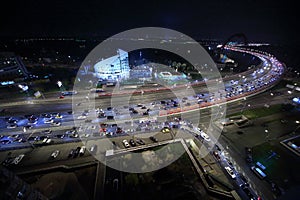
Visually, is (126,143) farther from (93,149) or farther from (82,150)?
(82,150)

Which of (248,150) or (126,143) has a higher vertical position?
(126,143)

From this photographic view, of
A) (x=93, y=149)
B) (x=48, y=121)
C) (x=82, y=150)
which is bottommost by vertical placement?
(x=48, y=121)

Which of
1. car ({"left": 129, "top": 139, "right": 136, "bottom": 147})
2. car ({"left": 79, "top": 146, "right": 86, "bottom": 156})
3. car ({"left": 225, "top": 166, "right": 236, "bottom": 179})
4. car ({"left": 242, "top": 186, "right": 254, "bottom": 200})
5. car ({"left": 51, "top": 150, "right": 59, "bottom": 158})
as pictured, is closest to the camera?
car ({"left": 242, "top": 186, "right": 254, "bottom": 200})

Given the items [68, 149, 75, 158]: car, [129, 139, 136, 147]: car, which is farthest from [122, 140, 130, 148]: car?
[68, 149, 75, 158]: car

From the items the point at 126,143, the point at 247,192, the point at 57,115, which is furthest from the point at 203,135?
the point at 57,115

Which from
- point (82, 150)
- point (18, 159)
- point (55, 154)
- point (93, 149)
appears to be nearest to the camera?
point (18, 159)

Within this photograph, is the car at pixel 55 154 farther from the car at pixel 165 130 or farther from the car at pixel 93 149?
the car at pixel 165 130

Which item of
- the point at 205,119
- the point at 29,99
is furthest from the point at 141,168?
the point at 29,99

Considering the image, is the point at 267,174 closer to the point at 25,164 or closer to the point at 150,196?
the point at 150,196

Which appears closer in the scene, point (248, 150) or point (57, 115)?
point (248, 150)

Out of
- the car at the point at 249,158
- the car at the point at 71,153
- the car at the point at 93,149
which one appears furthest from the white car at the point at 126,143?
the car at the point at 249,158

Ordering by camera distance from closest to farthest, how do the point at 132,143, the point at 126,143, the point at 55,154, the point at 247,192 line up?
the point at 247,192
the point at 55,154
the point at 126,143
the point at 132,143

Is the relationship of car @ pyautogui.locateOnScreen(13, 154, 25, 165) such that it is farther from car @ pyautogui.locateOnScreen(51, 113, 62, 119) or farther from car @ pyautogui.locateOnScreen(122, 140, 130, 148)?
car @ pyautogui.locateOnScreen(51, 113, 62, 119)
